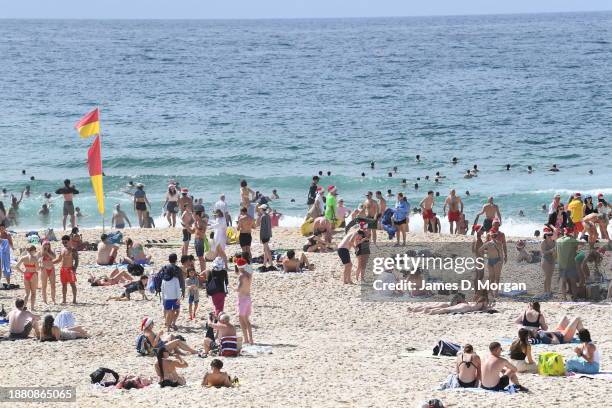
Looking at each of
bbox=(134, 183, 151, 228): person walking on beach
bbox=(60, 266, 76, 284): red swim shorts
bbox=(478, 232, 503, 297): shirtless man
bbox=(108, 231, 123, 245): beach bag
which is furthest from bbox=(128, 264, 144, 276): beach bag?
bbox=(134, 183, 151, 228): person walking on beach

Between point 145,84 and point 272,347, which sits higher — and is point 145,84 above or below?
above

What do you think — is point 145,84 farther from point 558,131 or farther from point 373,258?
point 373,258

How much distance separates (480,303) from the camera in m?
16.8

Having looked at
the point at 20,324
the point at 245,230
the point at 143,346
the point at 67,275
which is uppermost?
the point at 245,230

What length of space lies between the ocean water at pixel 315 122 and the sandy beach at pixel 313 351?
38.1 ft

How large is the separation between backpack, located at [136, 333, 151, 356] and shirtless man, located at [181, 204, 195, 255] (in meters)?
5.80

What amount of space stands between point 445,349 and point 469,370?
168 centimetres

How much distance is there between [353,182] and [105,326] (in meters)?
20.4

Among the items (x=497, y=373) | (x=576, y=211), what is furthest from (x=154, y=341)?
(x=576, y=211)

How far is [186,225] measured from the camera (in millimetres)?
21641

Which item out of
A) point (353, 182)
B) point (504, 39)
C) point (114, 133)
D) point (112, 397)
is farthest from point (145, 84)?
point (112, 397)

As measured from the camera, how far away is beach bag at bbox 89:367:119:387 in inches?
513

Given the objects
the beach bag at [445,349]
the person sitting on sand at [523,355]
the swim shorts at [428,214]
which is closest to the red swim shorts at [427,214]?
the swim shorts at [428,214]

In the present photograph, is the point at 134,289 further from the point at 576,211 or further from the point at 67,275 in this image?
the point at 576,211
